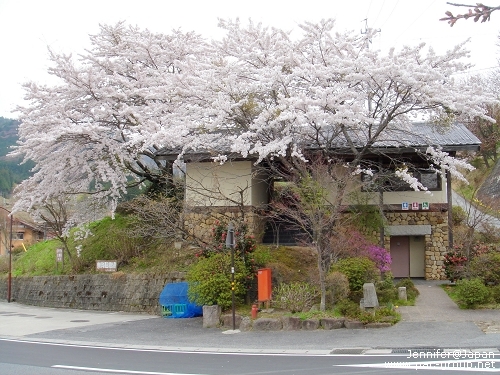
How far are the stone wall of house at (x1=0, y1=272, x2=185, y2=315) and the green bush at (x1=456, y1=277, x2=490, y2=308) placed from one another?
954cm

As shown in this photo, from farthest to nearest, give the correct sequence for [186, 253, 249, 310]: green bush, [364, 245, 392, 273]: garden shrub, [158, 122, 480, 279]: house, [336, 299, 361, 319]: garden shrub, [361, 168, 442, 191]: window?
[158, 122, 480, 279]: house → [361, 168, 442, 191]: window → [364, 245, 392, 273]: garden shrub → [186, 253, 249, 310]: green bush → [336, 299, 361, 319]: garden shrub

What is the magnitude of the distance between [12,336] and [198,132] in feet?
28.2

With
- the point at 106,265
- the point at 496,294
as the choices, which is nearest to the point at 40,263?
the point at 106,265

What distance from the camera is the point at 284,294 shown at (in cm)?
1603

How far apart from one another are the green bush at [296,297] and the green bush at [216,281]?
51.6 inches

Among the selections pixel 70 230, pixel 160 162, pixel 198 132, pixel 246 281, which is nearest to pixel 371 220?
pixel 246 281

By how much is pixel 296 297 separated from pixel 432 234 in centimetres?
835

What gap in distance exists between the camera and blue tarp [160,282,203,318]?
1875 centimetres

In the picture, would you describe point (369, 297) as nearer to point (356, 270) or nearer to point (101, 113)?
point (356, 270)

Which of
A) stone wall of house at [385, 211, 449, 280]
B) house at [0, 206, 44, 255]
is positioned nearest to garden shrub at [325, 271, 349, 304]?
stone wall of house at [385, 211, 449, 280]

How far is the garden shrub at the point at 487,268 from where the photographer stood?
16.1m

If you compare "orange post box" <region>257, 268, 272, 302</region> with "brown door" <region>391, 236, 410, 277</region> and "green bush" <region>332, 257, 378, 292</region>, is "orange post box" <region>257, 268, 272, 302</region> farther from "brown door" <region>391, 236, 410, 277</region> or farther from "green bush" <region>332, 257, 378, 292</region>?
"brown door" <region>391, 236, 410, 277</region>

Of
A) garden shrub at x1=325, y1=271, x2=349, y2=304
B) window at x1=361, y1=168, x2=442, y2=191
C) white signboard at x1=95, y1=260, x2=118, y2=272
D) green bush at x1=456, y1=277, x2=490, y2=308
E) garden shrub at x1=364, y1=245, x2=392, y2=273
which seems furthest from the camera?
white signboard at x1=95, y1=260, x2=118, y2=272

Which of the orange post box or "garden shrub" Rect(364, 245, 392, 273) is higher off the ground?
"garden shrub" Rect(364, 245, 392, 273)
